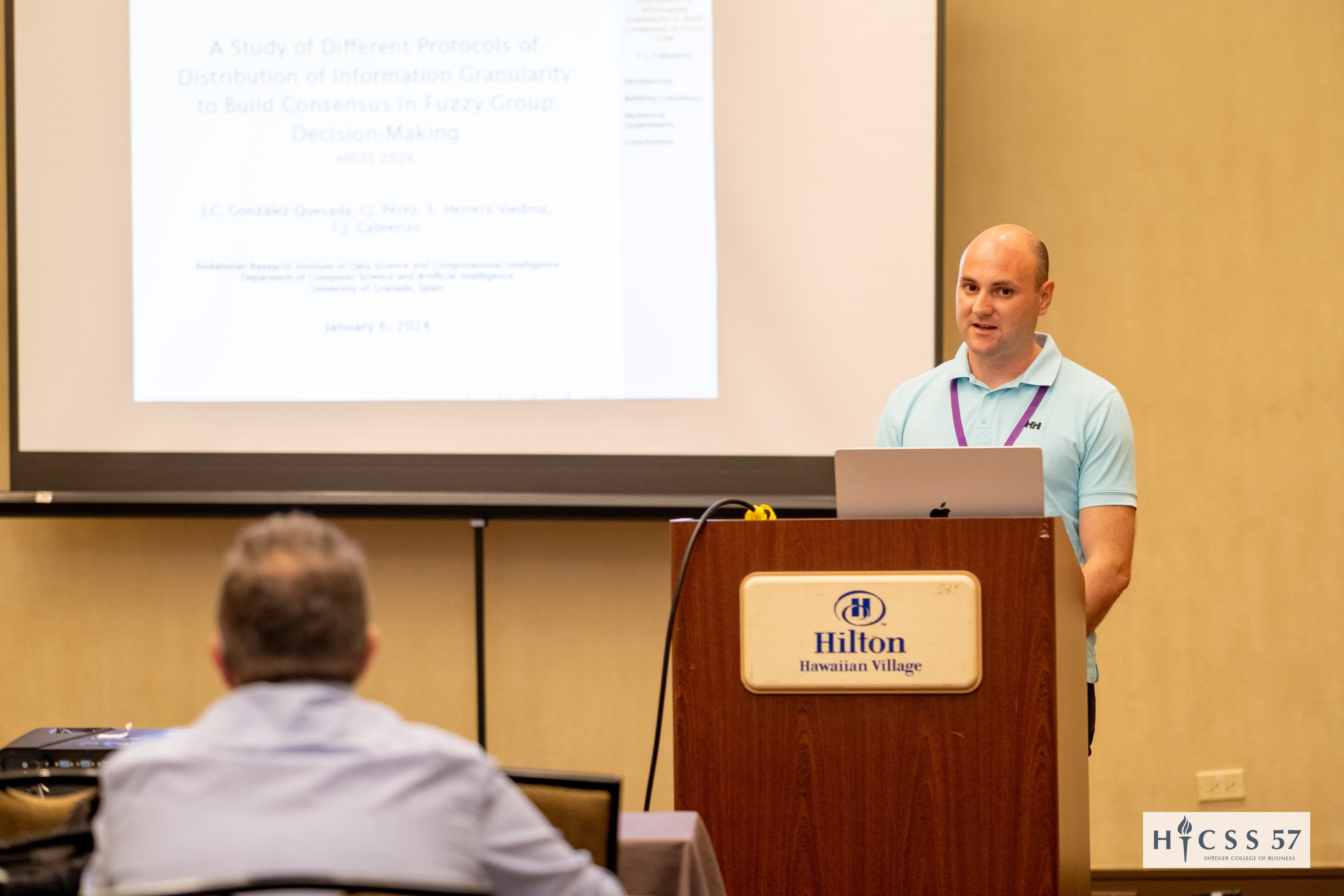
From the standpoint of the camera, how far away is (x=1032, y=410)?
2.39 m

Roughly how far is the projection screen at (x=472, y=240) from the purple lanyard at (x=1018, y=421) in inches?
26.9

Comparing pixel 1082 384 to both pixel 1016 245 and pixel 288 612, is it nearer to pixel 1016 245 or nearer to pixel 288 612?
pixel 1016 245

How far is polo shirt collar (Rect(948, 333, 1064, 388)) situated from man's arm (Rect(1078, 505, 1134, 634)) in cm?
29

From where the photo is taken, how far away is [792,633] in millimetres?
1657

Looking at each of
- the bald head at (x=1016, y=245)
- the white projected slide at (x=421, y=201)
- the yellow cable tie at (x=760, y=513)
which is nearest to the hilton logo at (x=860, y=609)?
the yellow cable tie at (x=760, y=513)

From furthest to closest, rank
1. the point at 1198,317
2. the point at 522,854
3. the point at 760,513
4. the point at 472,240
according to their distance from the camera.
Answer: the point at 1198,317 → the point at 472,240 → the point at 760,513 → the point at 522,854

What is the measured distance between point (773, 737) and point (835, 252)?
1.81 metres

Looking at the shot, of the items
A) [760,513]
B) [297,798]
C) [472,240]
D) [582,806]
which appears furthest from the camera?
[472,240]

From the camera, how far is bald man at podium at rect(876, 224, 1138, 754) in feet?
7.46

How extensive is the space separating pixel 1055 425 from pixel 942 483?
29.5 inches

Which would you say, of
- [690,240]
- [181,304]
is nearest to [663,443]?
[690,240]

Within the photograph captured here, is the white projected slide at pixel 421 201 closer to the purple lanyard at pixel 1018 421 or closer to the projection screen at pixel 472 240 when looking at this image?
the projection screen at pixel 472 240

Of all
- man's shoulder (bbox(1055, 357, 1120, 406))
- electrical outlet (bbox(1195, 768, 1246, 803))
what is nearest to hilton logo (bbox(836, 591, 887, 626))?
man's shoulder (bbox(1055, 357, 1120, 406))

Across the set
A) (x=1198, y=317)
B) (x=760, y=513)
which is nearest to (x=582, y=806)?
(x=760, y=513)
